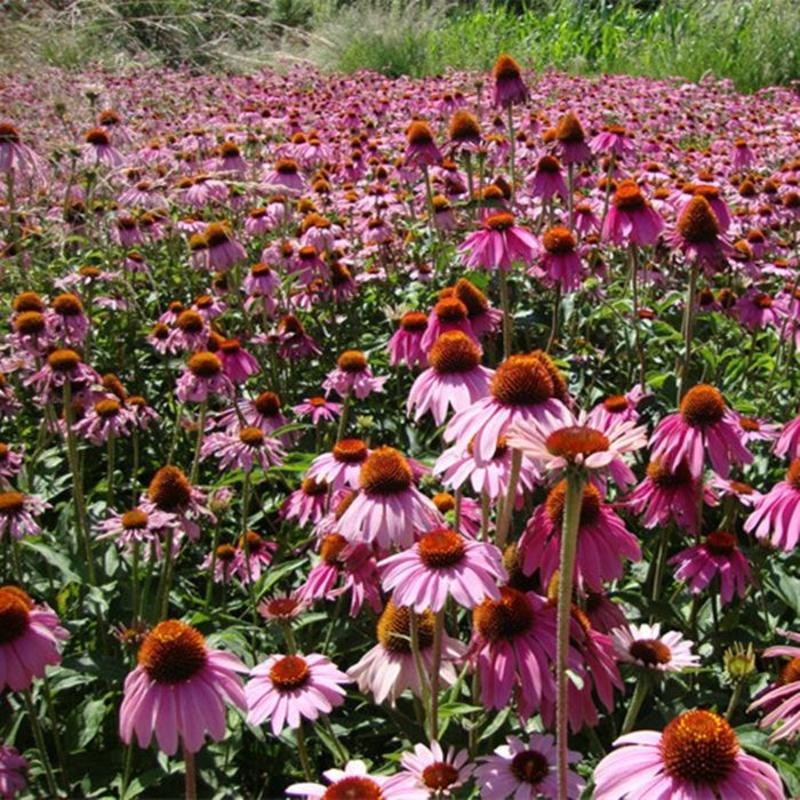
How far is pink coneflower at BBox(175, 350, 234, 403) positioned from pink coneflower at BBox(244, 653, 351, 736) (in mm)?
984

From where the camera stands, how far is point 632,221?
2.50 metres

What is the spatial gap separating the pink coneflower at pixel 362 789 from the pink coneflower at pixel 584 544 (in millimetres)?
308

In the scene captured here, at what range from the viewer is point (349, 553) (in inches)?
58.4

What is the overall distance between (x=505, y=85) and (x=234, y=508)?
1838mm

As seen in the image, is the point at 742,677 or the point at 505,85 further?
the point at 505,85

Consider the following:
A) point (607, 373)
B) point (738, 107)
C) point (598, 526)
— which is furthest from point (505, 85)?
point (738, 107)

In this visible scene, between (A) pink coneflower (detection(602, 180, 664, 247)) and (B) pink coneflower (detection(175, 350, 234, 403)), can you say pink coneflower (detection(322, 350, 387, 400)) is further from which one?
(A) pink coneflower (detection(602, 180, 664, 247))

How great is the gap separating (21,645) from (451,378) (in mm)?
727

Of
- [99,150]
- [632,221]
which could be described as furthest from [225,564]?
[99,150]

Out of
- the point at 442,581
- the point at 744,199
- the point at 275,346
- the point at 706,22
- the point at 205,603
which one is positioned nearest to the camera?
the point at 442,581

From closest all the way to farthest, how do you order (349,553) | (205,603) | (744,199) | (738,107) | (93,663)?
(349,553) < (93,663) < (205,603) < (744,199) < (738,107)

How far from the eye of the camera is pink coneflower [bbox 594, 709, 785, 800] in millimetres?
891

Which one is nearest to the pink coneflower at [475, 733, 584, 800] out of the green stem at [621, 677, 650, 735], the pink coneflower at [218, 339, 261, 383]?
the green stem at [621, 677, 650, 735]

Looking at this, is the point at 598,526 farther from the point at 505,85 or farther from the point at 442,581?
the point at 505,85
